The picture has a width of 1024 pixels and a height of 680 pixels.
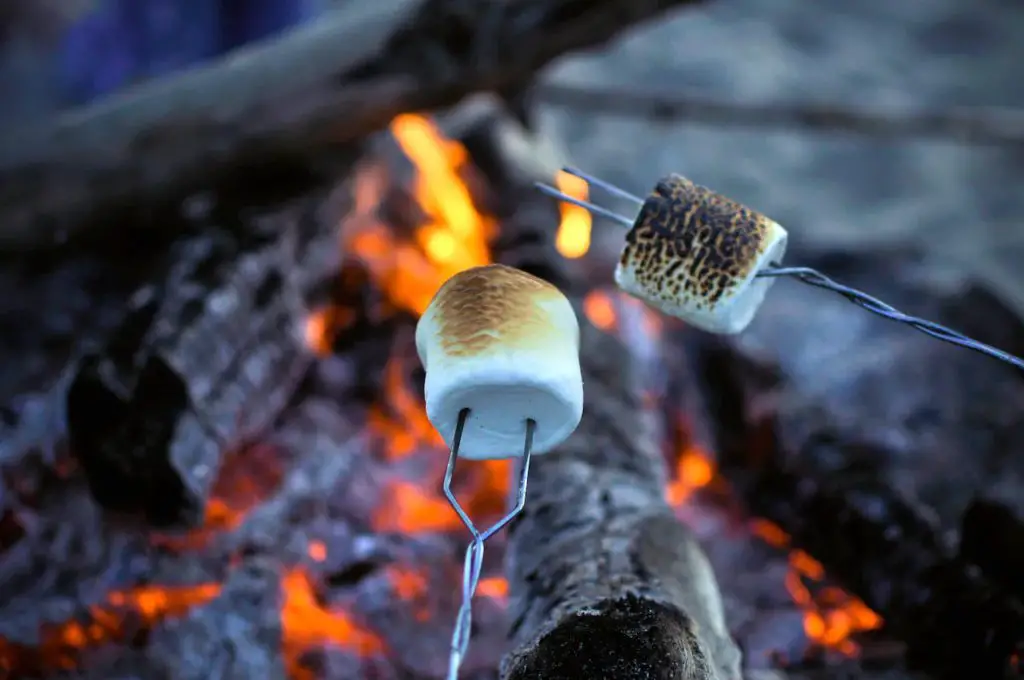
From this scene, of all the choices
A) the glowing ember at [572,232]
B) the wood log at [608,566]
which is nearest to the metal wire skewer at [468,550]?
the wood log at [608,566]

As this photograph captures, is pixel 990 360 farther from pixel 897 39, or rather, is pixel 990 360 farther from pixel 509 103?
pixel 897 39

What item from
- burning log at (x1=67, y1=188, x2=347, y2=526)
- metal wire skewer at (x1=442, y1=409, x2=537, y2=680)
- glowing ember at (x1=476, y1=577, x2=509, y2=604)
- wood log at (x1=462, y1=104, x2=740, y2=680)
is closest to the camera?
metal wire skewer at (x1=442, y1=409, x2=537, y2=680)

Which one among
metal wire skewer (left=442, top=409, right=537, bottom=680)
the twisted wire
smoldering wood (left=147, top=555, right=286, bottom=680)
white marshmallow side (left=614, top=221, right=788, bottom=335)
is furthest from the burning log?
the twisted wire

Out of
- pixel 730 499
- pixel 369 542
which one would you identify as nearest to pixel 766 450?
pixel 730 499

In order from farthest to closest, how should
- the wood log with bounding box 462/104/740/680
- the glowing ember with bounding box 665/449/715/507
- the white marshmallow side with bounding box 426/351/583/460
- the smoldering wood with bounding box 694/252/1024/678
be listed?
the glowing ember with bounding box 665/449/715/507, the smoldering wood with bounding box 694/252/1024/678, the wood log with bounding box 462/104/740/680, the white marshmallow side with bounding box 426/351/583/460

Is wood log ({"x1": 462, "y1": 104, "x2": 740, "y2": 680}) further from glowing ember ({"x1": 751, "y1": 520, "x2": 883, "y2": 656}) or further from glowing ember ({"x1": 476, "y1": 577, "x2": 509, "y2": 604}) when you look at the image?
glowing ember ({"x1": 751, "y1": 520, "x2": 883, "y2": 656})

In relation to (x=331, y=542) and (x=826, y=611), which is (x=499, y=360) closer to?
(x=331, y=542)
